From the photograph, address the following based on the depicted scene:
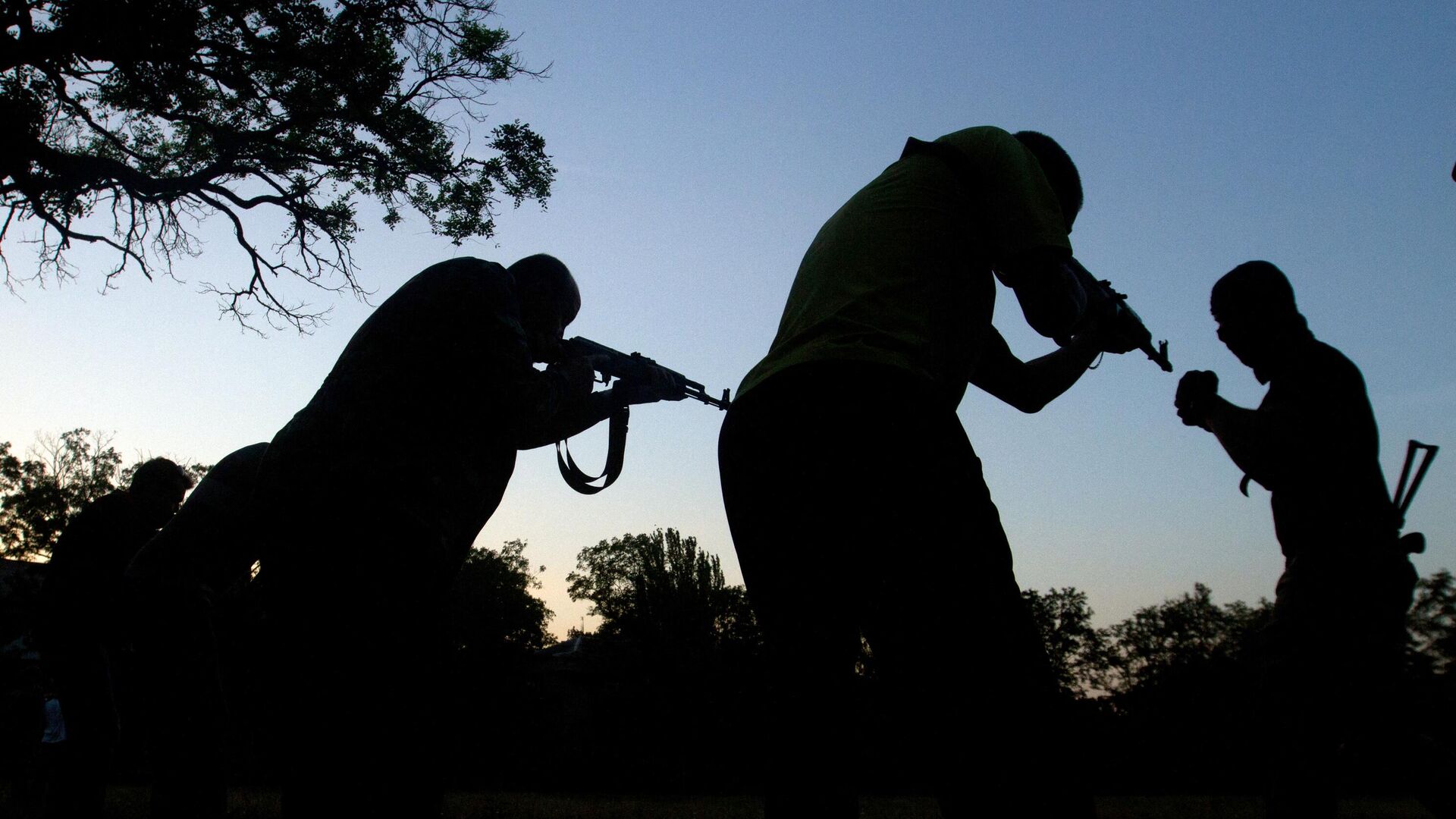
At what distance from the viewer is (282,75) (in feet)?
45.7

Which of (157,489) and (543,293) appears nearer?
(543,293)

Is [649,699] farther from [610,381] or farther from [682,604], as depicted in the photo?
[610,381]

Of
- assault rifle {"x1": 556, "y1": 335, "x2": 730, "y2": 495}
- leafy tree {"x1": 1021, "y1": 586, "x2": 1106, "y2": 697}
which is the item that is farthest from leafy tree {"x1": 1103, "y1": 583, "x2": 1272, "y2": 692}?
assault rifle {"x1": 556, "y1": 335, "x2": 730, "y2": 495}

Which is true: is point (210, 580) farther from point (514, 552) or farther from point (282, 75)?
point (514, 552)

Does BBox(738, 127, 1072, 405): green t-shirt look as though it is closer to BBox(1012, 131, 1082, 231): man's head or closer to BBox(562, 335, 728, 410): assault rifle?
BBox(1012, 131, 1082, 231): man's head

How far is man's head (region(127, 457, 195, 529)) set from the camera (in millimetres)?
5027

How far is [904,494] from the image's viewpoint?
150 centimetres

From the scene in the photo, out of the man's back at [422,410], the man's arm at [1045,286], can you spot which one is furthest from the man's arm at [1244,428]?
the man's back at [422,410]

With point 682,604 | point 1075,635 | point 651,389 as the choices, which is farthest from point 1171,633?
point 651,389

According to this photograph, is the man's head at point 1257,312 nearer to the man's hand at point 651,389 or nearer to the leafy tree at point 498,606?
the man's hand at point 651,389

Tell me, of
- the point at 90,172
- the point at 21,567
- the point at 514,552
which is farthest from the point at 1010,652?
the point at 514,552

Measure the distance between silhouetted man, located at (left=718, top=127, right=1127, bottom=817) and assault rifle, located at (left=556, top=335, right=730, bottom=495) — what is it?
2286 millimetres

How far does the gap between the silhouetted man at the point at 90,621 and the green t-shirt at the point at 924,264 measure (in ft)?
13.7

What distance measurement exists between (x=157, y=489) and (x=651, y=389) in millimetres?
3229
